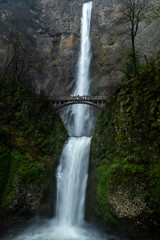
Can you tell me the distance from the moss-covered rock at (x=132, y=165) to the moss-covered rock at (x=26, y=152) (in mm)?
3723

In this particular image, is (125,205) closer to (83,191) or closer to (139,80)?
(83,191)

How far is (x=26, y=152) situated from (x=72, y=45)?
30.4 metres

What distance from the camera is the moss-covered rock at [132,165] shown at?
7789mm

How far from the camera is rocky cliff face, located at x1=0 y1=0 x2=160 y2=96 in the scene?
2923 centimetres

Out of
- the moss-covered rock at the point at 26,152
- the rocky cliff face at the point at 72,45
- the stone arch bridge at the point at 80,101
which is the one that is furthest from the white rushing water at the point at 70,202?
the rocky cliff face at the point at 72,45

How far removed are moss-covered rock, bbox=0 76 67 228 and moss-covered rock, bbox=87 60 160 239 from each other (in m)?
3.72

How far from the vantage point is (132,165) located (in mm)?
8961

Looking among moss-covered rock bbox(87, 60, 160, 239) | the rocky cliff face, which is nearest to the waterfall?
moss-covered rock bbox(87, 60, 160, 239)

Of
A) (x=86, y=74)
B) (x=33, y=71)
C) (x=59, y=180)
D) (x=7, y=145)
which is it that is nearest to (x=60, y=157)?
(x=59, y=180)

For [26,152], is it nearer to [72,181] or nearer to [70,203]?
[72,181]

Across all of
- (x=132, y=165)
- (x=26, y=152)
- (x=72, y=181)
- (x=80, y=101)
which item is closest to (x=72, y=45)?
(x=80, y=101)

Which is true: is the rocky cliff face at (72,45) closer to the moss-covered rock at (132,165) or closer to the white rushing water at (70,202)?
the white rushing water at (70,202)

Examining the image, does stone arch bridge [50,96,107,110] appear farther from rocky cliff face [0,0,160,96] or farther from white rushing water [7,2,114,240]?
white rushing water [7,2,114,240]

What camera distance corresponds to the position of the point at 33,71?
3275 cm
